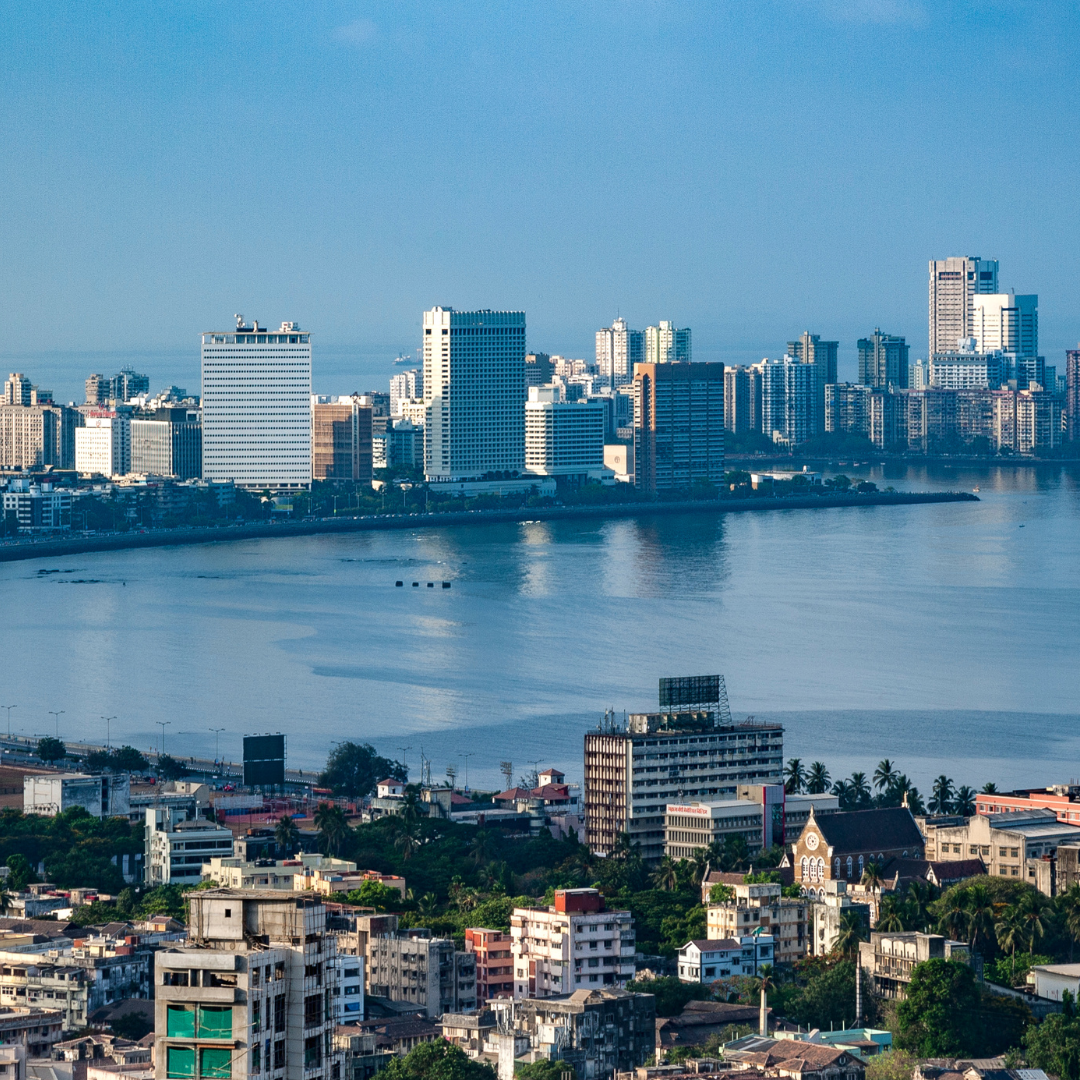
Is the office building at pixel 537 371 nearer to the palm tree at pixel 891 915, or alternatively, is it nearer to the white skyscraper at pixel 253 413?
the white skyscraper at pixel 253 413

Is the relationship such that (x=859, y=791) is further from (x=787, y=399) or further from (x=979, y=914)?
(x=787, y=399)

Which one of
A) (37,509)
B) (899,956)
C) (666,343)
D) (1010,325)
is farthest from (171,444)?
(899,956)

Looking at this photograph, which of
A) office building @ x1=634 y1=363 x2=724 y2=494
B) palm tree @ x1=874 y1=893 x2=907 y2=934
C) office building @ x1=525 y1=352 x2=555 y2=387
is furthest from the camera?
office building @ x1=525 y1=352 x2=555 y2=387

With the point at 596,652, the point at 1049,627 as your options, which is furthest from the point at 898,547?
the point at 596,652

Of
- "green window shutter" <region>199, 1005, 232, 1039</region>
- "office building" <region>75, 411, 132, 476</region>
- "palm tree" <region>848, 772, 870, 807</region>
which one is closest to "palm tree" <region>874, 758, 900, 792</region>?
"palm tree" <region>848, 772, 870, 807</region>

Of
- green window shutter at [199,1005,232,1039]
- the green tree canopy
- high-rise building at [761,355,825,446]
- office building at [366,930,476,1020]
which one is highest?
high-rise building at [761,355,825,446]

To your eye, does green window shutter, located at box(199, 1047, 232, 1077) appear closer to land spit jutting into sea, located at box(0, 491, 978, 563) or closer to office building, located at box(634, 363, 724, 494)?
land spit jutting into sea, located at box(0, 491, 978, 563)
